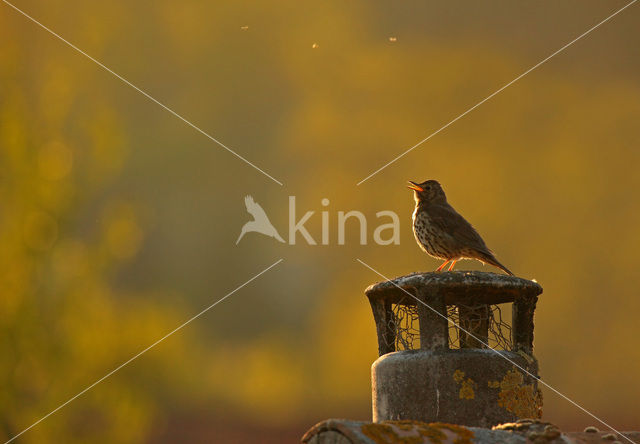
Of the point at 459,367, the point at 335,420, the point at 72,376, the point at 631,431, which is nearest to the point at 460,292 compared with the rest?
the point at 459,367

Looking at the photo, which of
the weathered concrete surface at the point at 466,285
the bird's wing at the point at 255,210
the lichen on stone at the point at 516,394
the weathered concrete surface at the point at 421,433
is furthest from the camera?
the bird's wing at the point at 255,210

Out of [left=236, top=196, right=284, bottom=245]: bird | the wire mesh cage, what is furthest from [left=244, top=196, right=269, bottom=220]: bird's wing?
the wire mesh cage

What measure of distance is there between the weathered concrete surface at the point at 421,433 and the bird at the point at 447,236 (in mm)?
4281

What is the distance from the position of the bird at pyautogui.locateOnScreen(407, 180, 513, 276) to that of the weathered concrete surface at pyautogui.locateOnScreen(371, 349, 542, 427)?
7.72ft

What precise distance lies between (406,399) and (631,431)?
1563 mm

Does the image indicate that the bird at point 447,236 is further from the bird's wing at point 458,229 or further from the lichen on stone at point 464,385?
the lichen on stone at point 464,385

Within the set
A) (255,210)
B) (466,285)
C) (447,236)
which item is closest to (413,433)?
(466,285)

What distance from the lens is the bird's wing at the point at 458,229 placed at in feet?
26.7

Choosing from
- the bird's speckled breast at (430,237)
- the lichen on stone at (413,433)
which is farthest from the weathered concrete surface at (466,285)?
the lichen on stone at (413,433)

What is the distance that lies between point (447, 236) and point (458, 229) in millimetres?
138

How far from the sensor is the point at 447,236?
8.16 m

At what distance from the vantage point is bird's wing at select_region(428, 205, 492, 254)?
8148 mm

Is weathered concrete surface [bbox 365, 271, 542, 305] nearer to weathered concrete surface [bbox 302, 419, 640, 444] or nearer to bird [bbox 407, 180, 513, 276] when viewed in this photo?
bird [bbox 407, 180, 513, 276]

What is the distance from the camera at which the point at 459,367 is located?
5.63 meters
